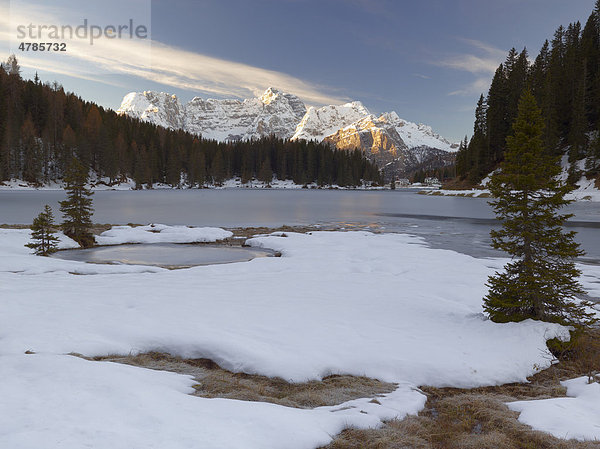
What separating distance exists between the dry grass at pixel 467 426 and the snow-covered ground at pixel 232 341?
0.93 feet

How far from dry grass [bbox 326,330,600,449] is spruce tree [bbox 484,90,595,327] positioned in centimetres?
272

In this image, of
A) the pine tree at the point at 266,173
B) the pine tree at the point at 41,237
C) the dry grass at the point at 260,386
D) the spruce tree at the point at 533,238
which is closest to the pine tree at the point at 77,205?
the pine tree at the point at 41,237

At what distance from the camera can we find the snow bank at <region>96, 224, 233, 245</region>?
26.5 meters

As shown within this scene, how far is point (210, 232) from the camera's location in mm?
29828

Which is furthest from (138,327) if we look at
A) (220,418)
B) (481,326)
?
(481,326)

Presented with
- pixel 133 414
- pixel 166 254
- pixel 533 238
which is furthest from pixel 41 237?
pixel 533 238

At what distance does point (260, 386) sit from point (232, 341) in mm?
1971

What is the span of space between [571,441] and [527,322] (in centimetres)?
559

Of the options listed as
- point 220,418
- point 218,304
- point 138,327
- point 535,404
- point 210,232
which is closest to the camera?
point 220,418

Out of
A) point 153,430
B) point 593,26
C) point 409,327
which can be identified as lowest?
point 409,327

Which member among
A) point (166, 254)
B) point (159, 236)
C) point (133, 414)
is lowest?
point (166, 254)

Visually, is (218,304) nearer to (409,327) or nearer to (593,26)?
(409,327)

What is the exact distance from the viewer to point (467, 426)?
572 cm

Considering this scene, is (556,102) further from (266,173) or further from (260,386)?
(266,173)
